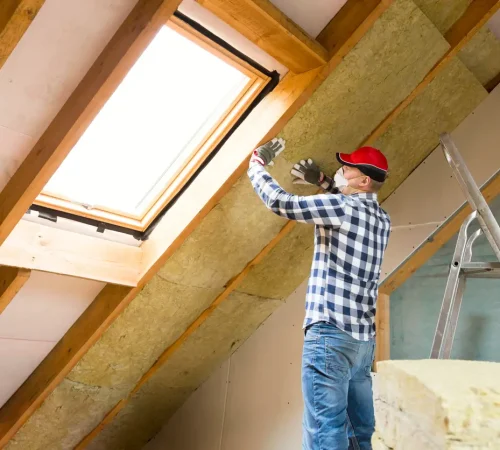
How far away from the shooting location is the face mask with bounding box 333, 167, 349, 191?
2270 mm

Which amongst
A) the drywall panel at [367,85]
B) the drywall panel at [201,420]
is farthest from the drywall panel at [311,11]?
the drywall panel at [201,420]

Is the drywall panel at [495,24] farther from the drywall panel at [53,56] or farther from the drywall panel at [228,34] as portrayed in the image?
the drywall panel at [53,56]

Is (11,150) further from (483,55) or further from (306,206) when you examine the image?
(483,55)

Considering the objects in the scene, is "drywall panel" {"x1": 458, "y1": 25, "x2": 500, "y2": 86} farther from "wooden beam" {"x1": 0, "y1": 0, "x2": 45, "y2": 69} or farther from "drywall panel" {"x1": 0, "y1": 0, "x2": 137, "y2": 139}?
"wooden beam" {"x1": 0, "y1": 0, "x2": 45, "y2": 69}

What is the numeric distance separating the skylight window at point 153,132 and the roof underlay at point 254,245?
0.84 ft

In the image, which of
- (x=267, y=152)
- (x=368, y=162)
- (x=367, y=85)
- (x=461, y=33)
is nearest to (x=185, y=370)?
(x=267, y=152)

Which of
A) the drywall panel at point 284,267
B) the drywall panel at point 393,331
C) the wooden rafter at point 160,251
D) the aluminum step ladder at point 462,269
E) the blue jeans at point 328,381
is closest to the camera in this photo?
the wooden rafter at point 160,251

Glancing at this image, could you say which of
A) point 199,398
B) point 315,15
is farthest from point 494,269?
point 199,398

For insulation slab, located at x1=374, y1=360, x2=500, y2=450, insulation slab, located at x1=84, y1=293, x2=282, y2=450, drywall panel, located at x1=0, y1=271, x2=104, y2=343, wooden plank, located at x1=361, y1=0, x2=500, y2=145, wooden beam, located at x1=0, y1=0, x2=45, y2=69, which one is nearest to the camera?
insulation slab, located at x1=374, y1=360, x2=500, y2=450

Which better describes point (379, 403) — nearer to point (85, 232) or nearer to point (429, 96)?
point (85, 232)

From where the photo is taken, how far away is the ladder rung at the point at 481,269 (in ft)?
6.37

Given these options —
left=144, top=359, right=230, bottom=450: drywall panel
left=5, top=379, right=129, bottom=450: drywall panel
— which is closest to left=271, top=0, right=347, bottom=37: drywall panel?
left=5, top=379, right=129, bottom=450: drywall panel

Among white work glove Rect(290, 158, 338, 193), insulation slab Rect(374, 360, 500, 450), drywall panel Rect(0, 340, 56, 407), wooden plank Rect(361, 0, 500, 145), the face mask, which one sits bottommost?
insulation slab Rect(374, 360, 500, 450)

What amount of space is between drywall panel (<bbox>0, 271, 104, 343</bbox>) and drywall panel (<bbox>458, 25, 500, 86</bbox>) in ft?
6.98
